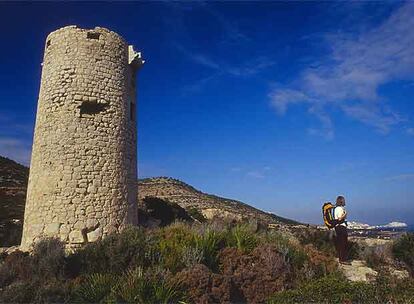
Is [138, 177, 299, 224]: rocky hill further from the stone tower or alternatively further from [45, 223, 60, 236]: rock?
[45, 223, 60, 236]: rock

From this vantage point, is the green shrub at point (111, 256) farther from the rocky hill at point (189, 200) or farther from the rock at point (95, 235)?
the rocky hill at point (189, 200)

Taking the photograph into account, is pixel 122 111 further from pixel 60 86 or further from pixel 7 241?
pixel 7 241

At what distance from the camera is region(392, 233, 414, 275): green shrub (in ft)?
36.2

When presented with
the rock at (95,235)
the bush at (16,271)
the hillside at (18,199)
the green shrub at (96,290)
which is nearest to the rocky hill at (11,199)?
the hillside at (18,199)

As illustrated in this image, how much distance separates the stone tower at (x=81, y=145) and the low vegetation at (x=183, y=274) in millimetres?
1310

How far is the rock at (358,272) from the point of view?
9.07m

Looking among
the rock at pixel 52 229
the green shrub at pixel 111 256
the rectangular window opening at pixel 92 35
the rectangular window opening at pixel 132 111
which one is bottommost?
the green shrub at pixel 111 256

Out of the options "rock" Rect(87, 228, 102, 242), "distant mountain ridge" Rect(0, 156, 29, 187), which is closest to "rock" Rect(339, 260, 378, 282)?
"rock" Rect(87, 228, 102, 242)

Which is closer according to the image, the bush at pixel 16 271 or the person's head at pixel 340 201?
the bush at pixel 16 271

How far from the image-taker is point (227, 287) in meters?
7.00

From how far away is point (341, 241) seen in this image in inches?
414

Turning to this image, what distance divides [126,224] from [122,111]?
381cm

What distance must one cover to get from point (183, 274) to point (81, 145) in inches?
225

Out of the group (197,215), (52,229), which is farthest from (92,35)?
A: (197,215)
